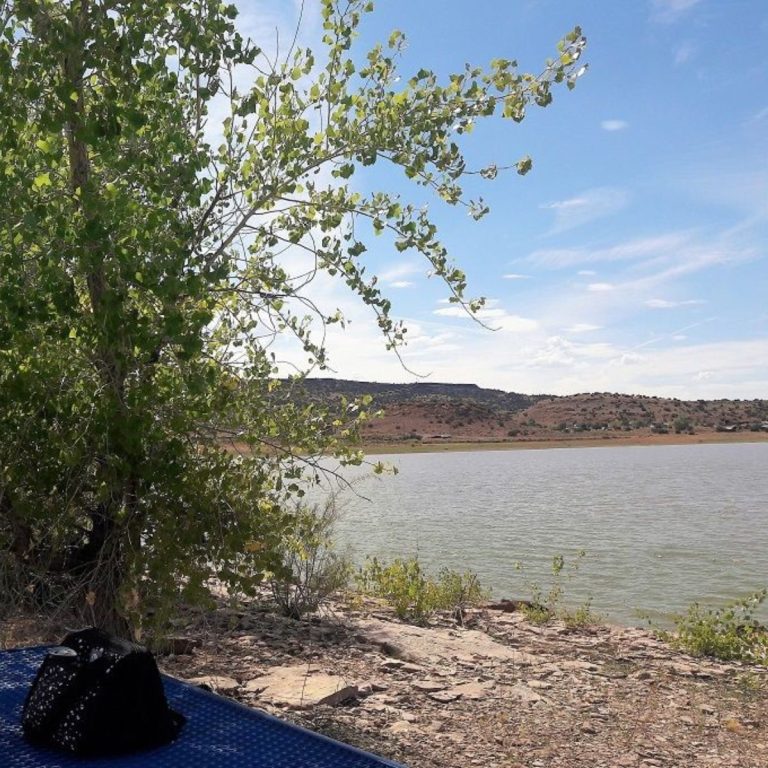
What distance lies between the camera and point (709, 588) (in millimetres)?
12148

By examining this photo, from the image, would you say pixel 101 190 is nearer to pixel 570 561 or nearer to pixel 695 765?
pixel 695 765

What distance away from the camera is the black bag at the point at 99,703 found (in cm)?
353

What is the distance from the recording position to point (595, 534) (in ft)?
58.3

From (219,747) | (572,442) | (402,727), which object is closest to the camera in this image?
(219,747)

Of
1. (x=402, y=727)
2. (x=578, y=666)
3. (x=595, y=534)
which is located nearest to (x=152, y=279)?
(x=402, y=727)

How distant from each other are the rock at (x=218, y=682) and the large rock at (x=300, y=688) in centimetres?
10

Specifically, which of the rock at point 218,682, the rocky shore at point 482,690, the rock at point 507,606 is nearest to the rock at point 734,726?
the rocky shore at point 482,690

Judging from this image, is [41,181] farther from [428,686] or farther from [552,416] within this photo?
[552,416]

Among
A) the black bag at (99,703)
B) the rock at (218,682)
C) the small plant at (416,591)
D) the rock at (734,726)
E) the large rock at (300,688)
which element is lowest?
the rock at (734,726)

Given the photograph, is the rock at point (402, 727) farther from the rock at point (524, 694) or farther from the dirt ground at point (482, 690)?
the rock at point (524, 694)

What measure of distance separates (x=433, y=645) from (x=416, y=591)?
7.13 feet

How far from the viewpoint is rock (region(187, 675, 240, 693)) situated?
5688 millimetres

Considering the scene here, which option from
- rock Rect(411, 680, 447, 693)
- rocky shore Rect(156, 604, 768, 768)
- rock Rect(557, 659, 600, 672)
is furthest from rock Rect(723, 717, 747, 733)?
rock Rect(411, 680, 447, 693)

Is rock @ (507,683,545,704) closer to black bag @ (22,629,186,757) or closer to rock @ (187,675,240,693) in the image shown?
rock @ (187,675,240,693)
